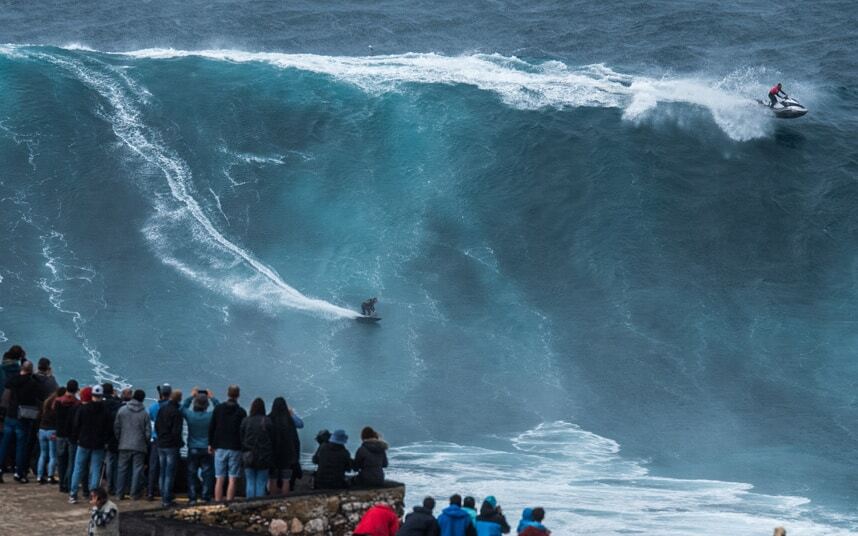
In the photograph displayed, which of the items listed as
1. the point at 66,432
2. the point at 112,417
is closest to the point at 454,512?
the point at 112,417

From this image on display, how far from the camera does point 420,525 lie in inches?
813

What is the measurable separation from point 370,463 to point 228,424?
230cm

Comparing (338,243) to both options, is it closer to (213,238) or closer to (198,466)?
(213,238)

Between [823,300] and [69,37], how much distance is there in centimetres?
3678

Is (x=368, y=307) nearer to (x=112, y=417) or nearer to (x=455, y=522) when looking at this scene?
(x=112, y=417)

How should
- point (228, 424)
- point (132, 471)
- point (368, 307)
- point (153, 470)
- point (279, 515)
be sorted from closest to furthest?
point (279, 515), point (228, 424), point (153, 470), point (132, 471), point (368, 307)

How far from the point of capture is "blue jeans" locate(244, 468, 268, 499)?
24438mm

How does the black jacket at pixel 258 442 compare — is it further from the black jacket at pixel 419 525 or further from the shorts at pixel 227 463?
the black jacket at pixel 419 525

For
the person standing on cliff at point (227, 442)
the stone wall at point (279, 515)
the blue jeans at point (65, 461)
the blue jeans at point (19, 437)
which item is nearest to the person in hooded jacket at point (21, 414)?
the blue jeans at point (19, 437)

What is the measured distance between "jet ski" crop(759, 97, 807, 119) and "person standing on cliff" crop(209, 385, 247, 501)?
38.8 metres

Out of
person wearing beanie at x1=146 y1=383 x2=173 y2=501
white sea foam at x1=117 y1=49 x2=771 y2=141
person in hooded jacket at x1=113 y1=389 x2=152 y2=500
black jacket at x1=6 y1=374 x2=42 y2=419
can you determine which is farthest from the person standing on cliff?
white sea foam at x1=117 y1=49 x2=771 y2=141

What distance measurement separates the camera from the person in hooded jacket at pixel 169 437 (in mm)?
24844

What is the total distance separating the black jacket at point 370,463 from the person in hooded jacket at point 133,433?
3.59m

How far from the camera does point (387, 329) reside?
46.0m
